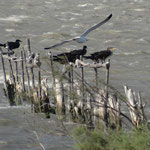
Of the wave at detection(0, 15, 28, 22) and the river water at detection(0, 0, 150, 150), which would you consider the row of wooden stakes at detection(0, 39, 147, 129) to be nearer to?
the river water at detection(0, 0, 150, 150)

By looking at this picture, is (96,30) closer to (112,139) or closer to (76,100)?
(76,100)

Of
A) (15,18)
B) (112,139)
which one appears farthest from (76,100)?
(15,18)

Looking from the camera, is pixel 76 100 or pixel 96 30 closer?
pixel 76 100

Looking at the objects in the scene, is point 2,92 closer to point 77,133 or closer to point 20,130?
point 20,130

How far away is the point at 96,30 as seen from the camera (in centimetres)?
2853

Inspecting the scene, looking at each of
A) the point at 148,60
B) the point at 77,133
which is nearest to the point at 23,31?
the point at 148,60

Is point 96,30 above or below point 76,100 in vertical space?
above

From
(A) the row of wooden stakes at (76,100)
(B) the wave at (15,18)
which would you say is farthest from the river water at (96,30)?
(A) the row of wooden stakes at (76,100)

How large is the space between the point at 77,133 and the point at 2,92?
28.5 feet

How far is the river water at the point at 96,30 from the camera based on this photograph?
2173cm

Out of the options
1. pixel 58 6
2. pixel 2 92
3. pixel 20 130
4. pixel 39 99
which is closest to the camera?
pixel 20 130

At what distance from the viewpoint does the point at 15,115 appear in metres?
15.0

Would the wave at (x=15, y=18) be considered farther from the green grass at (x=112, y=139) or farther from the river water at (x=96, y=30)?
the green grass at (x=112, y=139)

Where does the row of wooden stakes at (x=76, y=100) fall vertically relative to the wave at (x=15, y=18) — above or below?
below
